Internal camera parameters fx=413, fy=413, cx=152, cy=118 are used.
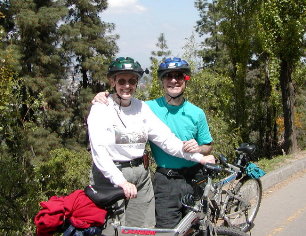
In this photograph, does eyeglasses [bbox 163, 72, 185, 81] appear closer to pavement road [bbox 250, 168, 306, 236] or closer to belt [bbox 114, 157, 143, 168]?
belt [bbox 114, 157, 143, 168]

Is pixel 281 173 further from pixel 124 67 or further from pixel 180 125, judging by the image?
pixel 124 67

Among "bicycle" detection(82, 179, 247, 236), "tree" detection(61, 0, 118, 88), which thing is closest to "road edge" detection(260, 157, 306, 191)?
"bicycle" detection(82, 179, 247, 236)

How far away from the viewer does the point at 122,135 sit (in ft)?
10.8

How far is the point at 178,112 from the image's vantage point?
3912 mm

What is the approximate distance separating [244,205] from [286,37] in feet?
35.1

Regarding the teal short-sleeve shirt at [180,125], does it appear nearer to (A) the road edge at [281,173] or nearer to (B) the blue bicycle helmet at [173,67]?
(B) the blue bicycle helmet at [173,67]

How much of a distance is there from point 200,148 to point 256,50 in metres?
19.4

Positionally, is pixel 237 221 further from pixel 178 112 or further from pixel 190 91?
pixel 190 91

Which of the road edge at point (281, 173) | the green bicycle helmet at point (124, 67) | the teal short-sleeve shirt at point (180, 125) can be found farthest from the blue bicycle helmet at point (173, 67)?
the road edge at point (281, 173)

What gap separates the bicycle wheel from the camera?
16.9 ft

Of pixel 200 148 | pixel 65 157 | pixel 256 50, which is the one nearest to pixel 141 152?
pixel 200 148

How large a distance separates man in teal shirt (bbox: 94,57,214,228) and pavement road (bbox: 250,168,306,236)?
2030 mm

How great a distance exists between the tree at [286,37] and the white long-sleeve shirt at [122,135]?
11.9 m

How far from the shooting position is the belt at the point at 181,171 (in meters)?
3.89
